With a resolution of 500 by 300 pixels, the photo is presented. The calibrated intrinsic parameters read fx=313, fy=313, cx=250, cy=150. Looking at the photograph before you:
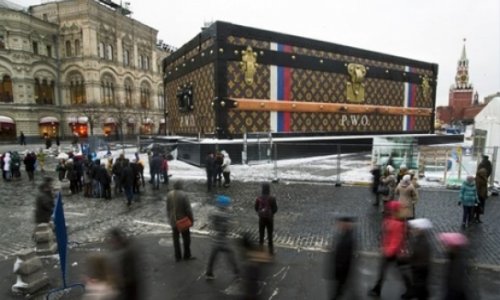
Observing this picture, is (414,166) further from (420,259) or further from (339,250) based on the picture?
(339,250)

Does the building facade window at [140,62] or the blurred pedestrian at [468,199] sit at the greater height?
the building facade window at [140,62]

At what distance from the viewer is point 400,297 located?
5.21 metres

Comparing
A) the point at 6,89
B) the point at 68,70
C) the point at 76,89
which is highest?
the point at 68,70

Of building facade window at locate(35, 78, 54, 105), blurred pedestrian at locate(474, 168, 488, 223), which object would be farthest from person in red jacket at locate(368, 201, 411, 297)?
building facade window at locate(35, 78, 54, 105)

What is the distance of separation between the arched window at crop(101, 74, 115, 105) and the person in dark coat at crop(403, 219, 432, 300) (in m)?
47.5

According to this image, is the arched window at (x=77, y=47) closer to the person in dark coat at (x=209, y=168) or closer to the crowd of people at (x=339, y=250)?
the person in dark coat at (x=209, y=168)

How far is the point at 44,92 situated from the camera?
42.8m

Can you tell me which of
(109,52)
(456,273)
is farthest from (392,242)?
(109,52)

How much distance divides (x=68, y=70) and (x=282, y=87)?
36246 millimetres

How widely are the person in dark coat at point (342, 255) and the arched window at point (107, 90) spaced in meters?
Result: 46.8

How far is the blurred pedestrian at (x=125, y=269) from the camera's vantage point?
4.00 meters

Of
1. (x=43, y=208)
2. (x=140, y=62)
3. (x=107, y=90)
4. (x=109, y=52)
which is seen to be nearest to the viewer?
(x=43, y=208)

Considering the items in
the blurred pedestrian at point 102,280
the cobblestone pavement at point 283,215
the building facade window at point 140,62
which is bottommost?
the cobblestone pavement at point 283,215

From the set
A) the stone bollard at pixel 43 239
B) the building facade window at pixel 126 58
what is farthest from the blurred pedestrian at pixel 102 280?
the building facade window at pixel 126 58
